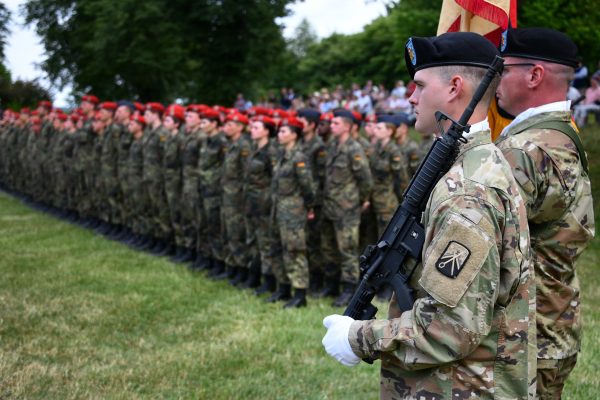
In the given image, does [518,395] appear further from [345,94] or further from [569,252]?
[345,94]

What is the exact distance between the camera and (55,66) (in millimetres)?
28500

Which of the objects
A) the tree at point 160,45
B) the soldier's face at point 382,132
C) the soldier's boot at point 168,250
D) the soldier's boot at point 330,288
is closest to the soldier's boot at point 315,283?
the soldier's boot at point 330,288

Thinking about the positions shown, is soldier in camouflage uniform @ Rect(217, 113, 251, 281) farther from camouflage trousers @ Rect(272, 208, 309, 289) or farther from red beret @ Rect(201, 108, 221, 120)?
camouflage trousers @ Rect(272, 208, 309, 289)

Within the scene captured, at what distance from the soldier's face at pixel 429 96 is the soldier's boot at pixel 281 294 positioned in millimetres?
5366

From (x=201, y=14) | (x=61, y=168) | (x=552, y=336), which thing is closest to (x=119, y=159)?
(x=61, y=168)

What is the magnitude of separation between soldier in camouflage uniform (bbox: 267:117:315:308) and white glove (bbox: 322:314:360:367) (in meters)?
4.96

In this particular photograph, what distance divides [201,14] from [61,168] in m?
14.5

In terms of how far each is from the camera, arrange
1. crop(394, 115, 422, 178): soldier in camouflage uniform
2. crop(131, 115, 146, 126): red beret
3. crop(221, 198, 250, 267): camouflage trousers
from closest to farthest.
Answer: crop(221, 198, 250, 267): camouflage trousers → crop(394, 115, 422, 178): soldier in camouflage uniform → crop(131, 115, 146, 126): red beret

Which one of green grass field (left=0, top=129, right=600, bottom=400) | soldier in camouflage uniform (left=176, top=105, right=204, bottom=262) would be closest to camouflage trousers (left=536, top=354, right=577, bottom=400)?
green grass field (left=0, top=129, right=600, bottom=400)

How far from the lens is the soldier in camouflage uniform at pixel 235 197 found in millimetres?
8250

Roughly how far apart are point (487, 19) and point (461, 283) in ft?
6.00

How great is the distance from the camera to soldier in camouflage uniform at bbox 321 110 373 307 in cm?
738

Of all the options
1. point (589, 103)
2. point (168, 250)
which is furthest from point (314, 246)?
point (589, 103)

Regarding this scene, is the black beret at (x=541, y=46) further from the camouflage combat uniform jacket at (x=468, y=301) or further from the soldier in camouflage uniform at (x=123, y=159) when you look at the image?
the soldier in camouflage uniform at (x=123, y=159)
